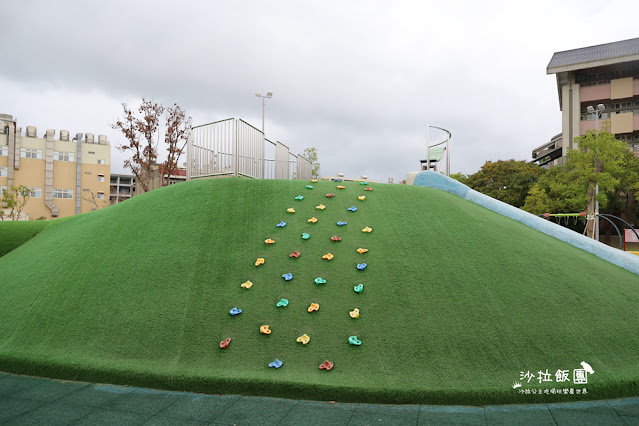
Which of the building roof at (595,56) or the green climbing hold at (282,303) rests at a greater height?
the building roof at (595,56)

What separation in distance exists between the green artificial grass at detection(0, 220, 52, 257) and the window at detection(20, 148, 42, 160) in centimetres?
4847

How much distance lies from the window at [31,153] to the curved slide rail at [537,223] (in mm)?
56482

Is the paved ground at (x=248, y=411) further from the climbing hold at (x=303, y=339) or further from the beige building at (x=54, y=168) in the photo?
the beige building at (x=54, y=168)

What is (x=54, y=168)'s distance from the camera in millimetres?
49375

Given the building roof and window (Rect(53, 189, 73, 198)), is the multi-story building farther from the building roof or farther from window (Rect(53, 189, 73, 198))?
window (Rect(53, 189, 73, 198))

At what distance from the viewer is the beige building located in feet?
151

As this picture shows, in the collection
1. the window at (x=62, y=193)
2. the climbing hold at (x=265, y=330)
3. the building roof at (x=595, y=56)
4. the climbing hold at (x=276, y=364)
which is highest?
the building roof at (x=595, y=56)

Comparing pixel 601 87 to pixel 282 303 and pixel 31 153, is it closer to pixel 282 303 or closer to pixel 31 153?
pixel 282 303

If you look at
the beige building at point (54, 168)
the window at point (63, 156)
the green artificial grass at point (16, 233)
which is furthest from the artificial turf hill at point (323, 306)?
the window at point (63, 156)

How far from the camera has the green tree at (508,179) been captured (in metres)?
33.7

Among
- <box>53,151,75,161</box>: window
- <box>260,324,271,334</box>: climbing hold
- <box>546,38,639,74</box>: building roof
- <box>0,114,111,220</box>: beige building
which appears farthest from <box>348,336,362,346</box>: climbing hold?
<box>53,151,75,161</box>: window

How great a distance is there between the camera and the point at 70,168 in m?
50.8

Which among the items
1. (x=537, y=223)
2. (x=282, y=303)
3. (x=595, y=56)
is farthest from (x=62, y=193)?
(x=595, y=56)

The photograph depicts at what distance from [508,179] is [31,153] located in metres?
60.2
